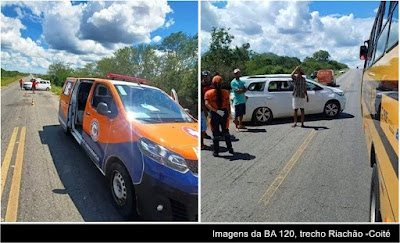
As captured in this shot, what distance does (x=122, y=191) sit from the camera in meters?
2.31

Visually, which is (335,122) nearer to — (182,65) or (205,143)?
(205,143)

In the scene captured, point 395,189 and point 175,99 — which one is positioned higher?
point 175,99

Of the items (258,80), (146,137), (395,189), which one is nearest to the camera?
(395,189)

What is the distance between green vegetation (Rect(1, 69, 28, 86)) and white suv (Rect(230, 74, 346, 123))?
140cm

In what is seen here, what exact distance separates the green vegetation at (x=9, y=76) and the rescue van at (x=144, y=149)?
0.96 ft

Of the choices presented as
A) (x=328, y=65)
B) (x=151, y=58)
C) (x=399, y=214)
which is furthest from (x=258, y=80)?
(x=399, y=214)

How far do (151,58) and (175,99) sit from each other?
0.29m

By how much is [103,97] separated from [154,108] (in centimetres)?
53

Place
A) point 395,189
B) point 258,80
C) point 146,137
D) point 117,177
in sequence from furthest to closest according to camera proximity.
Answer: point 258,80, point 117,177, point 146,137, point 395,189

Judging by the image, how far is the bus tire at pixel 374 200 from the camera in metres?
2.08

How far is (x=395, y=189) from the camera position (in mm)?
1679

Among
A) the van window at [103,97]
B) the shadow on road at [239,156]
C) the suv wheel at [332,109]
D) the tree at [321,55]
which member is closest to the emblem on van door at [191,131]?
the shadow on road at [239,156]

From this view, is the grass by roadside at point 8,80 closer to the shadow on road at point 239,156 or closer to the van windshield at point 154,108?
the van windshield at point 154,108

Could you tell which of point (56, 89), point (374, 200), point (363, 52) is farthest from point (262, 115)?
point (56, 89)
